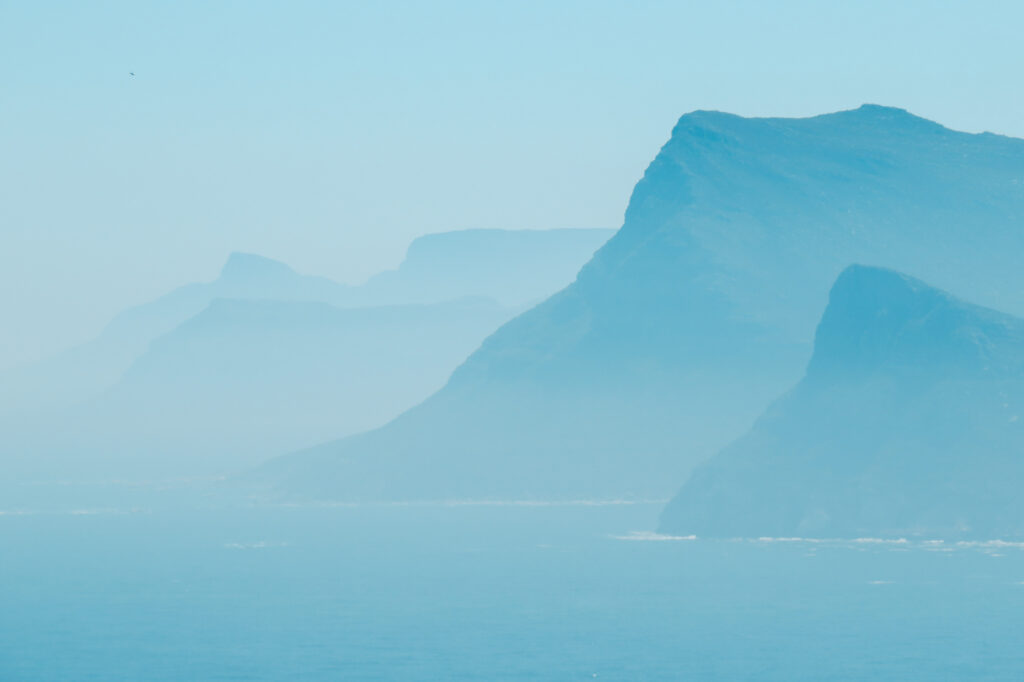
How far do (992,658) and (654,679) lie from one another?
2731 cm

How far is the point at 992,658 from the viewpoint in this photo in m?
164

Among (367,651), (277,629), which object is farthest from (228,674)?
(277,629)

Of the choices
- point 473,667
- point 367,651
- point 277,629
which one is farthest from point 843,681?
point 277,629

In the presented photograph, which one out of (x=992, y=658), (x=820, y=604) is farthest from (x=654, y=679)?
(x=820, y=604)

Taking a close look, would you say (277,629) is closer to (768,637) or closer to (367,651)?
(367,651)

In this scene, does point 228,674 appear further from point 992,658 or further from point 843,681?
point 992,658

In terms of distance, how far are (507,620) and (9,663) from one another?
46918 mm

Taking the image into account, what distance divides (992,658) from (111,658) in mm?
72623

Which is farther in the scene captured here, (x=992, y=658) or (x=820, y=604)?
(x=820, y=604)

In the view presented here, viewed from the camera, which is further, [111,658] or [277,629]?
[277,629]

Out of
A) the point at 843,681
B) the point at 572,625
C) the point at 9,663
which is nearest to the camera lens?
the point at 843,681

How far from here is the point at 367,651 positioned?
176m

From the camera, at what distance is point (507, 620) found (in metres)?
196

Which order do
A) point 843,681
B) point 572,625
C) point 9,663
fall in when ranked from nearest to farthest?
point 843,681 → point 9,663 → point 572,625
